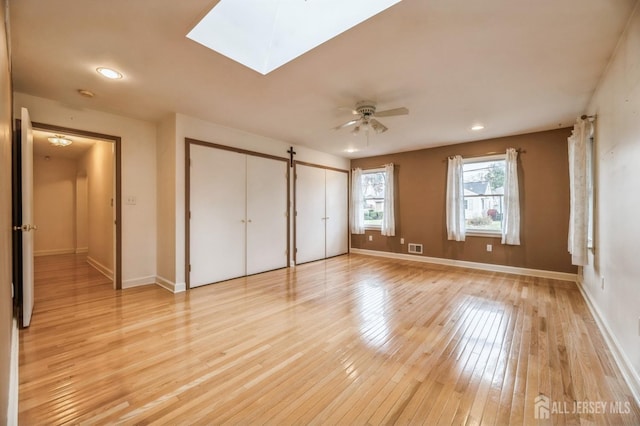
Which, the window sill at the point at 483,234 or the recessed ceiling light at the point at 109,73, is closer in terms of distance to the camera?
the recessed ceiling light at the point at 109,73

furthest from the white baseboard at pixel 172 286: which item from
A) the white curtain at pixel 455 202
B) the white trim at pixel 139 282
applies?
the white curtain at pixel 455 202

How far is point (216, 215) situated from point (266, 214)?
944mm

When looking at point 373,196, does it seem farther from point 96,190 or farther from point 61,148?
point 61,148

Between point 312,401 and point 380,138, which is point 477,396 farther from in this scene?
point 380,138

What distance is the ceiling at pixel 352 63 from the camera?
1808 mm

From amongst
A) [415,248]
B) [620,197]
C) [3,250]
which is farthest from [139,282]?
[620,197]

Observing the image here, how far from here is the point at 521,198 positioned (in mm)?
4621

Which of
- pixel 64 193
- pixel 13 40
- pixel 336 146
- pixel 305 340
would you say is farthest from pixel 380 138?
pixel 64 193

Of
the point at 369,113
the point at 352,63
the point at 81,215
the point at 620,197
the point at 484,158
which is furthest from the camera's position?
the point at 81,215

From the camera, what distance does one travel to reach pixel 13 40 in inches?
81.9

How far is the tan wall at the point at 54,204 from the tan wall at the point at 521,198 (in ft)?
25.1

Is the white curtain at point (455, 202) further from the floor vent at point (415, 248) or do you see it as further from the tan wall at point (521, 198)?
the floor vent at point (415, 248)

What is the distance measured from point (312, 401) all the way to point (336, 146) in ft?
15.4

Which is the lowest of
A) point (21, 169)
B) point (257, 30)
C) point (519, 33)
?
point (21, 169)
